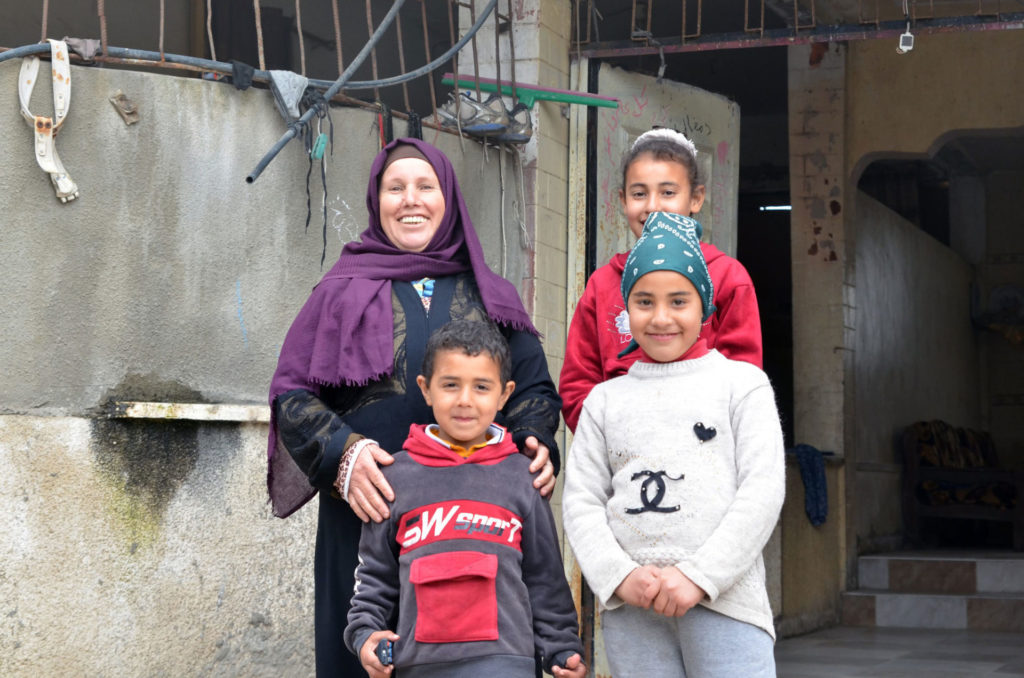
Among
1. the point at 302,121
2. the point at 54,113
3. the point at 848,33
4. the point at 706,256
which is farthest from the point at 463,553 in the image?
the point at 848,33

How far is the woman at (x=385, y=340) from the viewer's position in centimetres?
280

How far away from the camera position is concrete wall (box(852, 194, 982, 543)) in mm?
9391

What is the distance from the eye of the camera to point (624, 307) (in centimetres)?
293

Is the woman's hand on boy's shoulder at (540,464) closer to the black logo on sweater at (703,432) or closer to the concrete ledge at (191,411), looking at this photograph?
the black logo on sweater at (703,432)

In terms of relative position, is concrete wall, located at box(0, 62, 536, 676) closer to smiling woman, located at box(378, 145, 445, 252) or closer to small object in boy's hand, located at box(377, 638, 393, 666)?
smiling woman, located at box(378, 145, 445, 252)

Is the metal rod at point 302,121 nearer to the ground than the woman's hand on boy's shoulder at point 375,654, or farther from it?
farther from it

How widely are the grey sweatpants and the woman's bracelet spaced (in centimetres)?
58

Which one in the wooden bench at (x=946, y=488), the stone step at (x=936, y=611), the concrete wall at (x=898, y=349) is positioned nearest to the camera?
the stone step at (x=936, y=611)

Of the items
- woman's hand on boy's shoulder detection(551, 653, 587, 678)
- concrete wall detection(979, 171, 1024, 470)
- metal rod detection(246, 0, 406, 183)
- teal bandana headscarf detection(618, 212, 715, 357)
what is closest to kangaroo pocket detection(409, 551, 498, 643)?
woman's hand on boy's shoulder detection(551, 653, 587, 678)

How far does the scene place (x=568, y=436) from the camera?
18.2ft

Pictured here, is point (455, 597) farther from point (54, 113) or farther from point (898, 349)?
point (898, 349)

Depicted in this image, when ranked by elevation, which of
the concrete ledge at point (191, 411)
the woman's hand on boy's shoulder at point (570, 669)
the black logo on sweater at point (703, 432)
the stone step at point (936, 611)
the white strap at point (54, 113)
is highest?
the white strap at point (54, 113)

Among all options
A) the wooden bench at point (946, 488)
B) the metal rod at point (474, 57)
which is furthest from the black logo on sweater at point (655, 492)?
the wooden bench at point (946, 488)

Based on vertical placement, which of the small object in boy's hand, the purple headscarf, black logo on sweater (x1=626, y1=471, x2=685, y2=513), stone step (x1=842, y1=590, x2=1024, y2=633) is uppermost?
the purple headscarf
